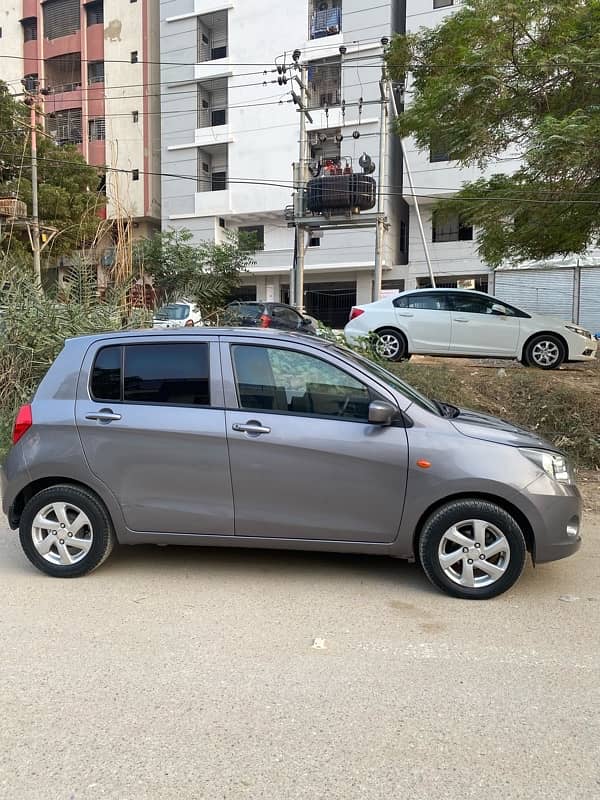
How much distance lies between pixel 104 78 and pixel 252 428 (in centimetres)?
3840

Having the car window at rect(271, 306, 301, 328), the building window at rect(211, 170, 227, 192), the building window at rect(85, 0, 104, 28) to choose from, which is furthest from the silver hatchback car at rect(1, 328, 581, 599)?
the building window at rect(85, 0, 104, 28)

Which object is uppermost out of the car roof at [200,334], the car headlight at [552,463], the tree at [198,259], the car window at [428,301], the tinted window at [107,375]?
the tree at [198,259]

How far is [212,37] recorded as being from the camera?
33.2 m

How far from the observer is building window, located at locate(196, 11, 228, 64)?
32531 mm

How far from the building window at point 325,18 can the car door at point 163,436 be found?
3046cm

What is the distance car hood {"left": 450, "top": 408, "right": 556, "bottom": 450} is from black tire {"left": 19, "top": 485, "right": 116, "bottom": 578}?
250 centimetres

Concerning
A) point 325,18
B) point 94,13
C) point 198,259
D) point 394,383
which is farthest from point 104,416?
point 94,13

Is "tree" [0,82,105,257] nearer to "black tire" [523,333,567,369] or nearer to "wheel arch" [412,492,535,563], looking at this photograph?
"black tire" [523,333,567,369]

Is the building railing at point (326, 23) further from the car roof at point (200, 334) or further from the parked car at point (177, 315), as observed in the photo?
the car roof at point (200, 334)

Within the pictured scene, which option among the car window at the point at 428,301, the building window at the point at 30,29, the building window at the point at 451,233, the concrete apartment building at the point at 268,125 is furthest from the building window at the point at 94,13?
the car window at the point at 428,301

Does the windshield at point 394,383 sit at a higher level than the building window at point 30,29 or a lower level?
lower

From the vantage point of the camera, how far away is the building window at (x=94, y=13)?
36.3 meters

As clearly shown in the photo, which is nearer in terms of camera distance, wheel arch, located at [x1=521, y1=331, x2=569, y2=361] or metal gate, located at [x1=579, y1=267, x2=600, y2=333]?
wheel arch, located at [x1=521, y1=331, x2=569, y2=361]

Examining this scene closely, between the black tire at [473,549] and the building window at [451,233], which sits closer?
the black tire at [473,549]
